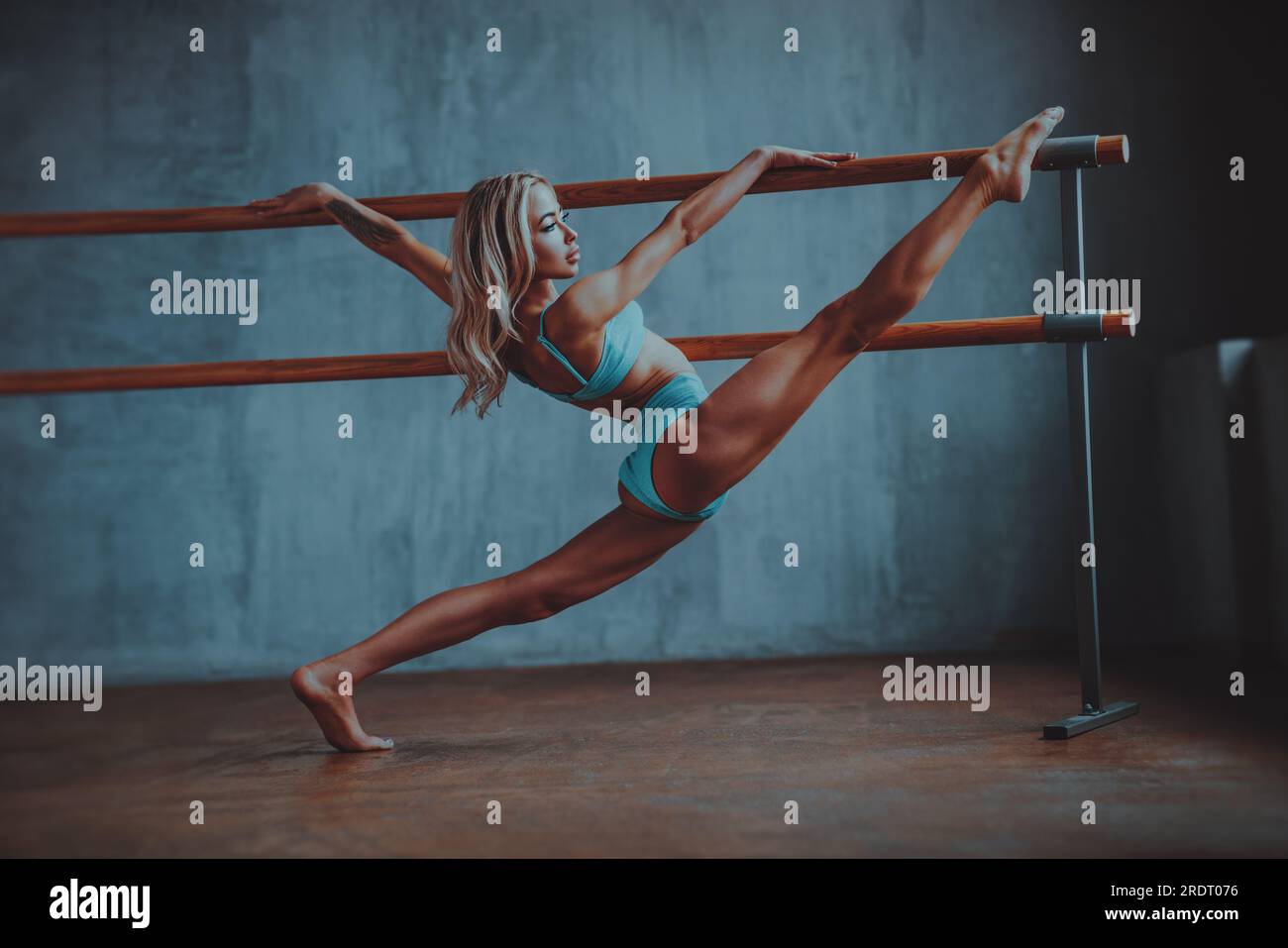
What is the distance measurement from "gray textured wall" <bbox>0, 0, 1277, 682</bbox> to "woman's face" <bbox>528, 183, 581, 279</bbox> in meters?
1.71

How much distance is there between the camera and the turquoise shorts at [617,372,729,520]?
99.4 inches

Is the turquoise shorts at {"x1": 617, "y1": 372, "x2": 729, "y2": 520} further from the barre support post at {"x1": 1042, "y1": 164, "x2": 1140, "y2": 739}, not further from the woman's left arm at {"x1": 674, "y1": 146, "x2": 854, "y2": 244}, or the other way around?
the barre support post at {"x1": 1042, "y1": 164, "x2": 1140, "y2": 739}

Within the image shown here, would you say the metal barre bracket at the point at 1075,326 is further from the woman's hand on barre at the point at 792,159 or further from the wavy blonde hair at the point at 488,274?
the wavy blonde hair at the point at 488,274

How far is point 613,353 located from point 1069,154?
1.07 meters

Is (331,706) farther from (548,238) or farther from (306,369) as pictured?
(548,238)

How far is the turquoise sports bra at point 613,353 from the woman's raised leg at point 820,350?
0.19 meters

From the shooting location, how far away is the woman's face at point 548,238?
2521 mm

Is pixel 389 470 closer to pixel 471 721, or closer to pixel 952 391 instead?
pixel 471 721

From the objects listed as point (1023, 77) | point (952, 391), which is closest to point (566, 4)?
point (1023, 77)

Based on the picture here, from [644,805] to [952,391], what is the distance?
258 centimetres

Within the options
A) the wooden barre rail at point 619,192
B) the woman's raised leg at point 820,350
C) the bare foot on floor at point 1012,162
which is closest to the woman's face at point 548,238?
the wooden barre rail at point 619,192

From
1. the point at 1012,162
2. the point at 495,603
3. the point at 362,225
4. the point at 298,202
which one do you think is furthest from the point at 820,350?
the point at 298,202

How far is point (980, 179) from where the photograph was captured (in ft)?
7.98

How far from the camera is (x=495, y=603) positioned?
8.40ft
